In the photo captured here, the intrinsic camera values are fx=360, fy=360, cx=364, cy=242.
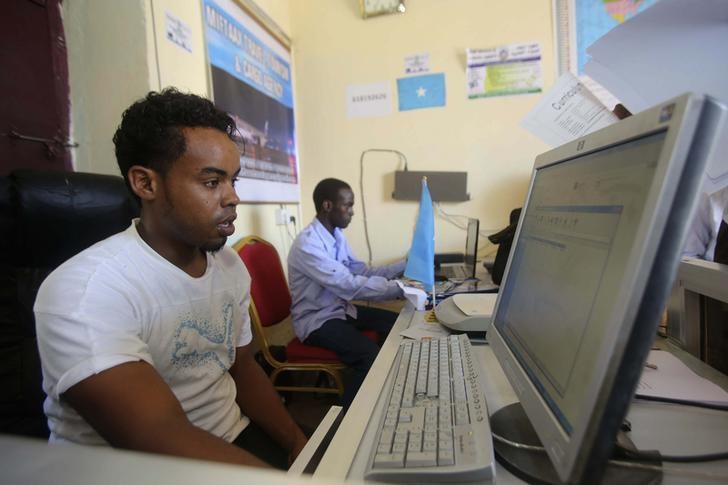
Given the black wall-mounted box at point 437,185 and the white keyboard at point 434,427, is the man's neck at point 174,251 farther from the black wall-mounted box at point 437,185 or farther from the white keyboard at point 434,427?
the black wall-mounted box at point 437,185

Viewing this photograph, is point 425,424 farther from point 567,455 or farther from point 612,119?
point 612,119

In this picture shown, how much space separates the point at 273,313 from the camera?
1669 millimetres

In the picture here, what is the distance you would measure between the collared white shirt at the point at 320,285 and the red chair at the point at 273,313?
0.25 ft

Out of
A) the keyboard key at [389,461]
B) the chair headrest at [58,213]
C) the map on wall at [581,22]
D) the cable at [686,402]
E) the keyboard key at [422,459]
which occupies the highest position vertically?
the map on wall at [581,22]

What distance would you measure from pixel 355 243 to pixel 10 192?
1936 millimetres

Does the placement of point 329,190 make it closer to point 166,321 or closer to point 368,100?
point 368,100

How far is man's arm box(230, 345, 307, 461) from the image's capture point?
857 mm

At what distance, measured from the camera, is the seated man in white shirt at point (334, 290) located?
4.97ft

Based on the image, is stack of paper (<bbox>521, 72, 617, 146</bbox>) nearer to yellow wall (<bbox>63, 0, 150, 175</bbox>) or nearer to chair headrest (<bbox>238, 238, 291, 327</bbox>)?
chair headrest (<bbox>238, 238, 291, 327</bbox>)

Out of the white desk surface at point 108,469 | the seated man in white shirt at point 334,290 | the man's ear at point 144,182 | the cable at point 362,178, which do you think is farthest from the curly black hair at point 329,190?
the white desk surface at point 108,469

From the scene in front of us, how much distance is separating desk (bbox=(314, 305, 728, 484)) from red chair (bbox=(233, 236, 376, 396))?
83 centimetres

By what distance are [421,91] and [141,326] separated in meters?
2.18

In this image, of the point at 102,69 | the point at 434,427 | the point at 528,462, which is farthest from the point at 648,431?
the point at 102,69

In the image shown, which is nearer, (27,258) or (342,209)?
(27,258)
